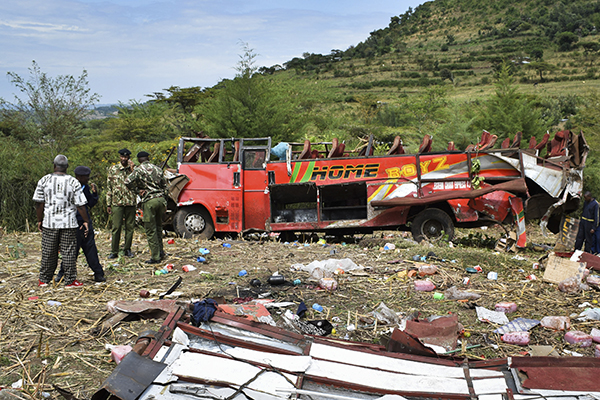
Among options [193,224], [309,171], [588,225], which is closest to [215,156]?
[193,224]

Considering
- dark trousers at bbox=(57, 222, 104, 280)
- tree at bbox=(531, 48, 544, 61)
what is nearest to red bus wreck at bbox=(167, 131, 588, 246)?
dark trousers at bbox=(57, 222, 104, 280)

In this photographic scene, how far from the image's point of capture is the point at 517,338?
4648 mm

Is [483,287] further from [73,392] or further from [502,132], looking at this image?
[502,132]

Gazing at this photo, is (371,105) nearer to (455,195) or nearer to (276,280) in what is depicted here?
(455,195)

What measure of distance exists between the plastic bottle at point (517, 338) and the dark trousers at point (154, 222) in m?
5.24

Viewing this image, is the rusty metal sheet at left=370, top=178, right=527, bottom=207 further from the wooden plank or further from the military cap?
the military cap

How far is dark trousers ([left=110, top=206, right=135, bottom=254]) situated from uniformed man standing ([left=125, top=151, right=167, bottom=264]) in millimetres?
596

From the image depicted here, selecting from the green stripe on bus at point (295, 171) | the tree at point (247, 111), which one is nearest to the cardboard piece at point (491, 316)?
the green stripe on bus at point (295, 171)

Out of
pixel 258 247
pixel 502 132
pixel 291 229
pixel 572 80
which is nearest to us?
pixel 258 247

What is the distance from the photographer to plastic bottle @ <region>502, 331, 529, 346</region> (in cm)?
463

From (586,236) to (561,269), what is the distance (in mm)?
4367

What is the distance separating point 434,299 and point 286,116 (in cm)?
1071

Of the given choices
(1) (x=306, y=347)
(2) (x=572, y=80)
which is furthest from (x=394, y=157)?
(2) (x=572, y=80)

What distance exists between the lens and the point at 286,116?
15531 millimetres
